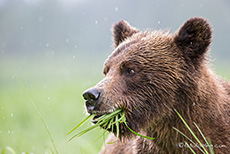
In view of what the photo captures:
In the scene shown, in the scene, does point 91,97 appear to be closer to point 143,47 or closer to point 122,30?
point 143,47

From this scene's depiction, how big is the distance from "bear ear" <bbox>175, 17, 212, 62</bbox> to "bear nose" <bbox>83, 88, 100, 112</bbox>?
Result: 1.28 metres

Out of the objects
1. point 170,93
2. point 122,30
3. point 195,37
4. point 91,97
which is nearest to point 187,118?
point 170,93

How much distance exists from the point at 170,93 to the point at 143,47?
2.36 ft

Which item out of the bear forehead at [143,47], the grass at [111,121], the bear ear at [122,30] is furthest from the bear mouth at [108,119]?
the bear ear at [122,30]

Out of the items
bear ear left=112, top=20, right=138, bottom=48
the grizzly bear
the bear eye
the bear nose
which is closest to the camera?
the bear nose

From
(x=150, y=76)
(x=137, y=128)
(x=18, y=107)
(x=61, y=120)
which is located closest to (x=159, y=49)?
(x=150, y=76)

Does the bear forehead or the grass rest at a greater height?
the bear forehead

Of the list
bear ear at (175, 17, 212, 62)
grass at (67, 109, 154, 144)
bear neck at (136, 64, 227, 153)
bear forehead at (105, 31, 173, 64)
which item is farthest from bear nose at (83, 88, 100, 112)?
bear ear at (175, 17, 212, 62)

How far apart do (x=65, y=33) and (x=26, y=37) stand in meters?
20.6

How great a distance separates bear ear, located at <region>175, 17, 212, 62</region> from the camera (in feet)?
13.7

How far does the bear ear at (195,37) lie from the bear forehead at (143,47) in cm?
23

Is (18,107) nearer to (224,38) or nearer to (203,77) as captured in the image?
(203,77)

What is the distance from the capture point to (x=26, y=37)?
429 feet

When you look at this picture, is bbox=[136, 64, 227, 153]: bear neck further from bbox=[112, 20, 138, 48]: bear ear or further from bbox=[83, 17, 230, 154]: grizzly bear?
bbox=[112, 20, 138, 48]: bear ear
